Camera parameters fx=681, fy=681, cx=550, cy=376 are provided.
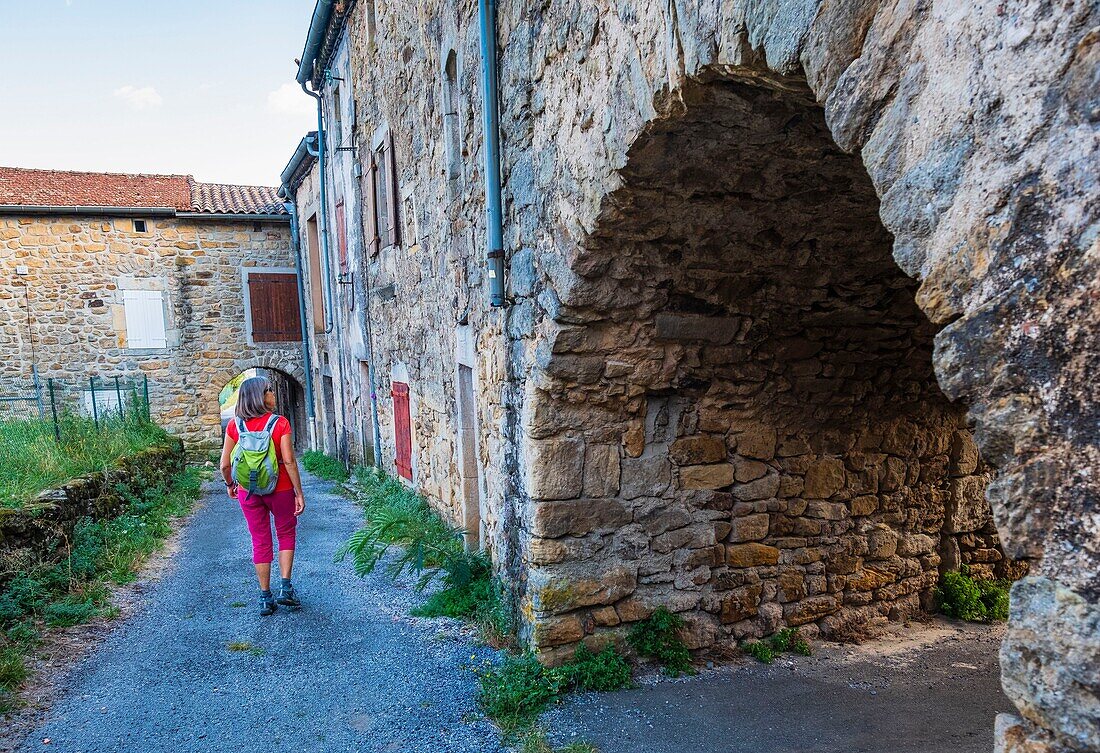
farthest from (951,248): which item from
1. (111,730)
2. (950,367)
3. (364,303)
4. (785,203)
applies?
(364,303)

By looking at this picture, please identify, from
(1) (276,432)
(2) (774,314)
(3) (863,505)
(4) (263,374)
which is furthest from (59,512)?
(4) (263,374)

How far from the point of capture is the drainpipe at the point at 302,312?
48.4ft

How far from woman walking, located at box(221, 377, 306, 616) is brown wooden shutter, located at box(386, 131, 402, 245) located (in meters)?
3.55

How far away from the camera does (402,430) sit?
26.8ft

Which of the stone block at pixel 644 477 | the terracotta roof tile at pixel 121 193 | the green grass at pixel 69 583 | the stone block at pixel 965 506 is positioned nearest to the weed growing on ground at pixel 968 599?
the stone block at pixel 965 506

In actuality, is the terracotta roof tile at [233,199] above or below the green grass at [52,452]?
above

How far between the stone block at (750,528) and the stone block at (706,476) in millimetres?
248

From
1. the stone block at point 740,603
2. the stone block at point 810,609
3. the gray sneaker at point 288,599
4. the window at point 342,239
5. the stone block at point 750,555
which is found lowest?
the gray sneaker at point 288,599

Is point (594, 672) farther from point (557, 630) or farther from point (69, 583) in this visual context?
point (69, 583)

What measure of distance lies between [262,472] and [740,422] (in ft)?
10.2

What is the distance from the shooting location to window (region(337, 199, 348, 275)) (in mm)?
10883

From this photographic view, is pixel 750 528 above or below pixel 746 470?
below

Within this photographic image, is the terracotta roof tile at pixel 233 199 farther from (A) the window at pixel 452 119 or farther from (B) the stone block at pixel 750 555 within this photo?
(B) the stone block at pixel 750 555

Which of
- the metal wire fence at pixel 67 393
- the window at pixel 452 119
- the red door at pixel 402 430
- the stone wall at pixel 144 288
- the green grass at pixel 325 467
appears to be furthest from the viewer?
the stone wall at pixel 144 288
